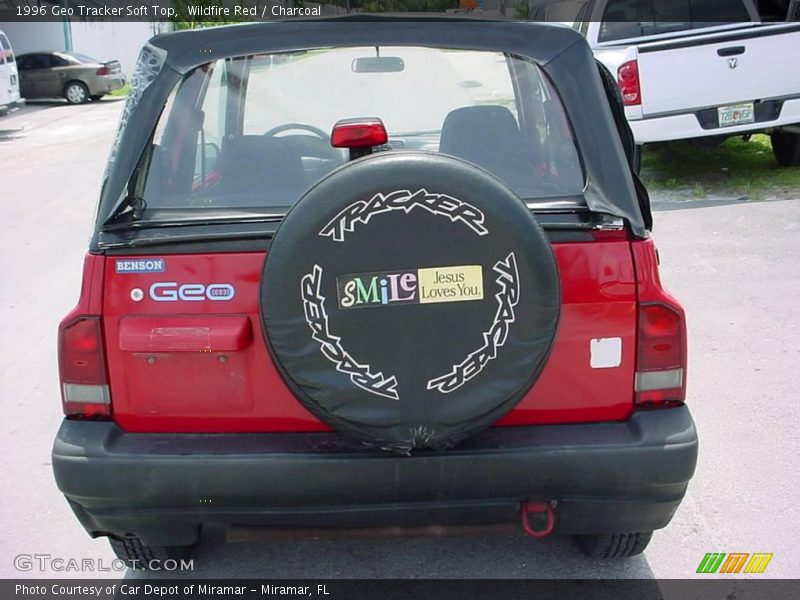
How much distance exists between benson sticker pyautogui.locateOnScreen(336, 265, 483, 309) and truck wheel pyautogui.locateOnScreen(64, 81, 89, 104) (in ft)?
83.1

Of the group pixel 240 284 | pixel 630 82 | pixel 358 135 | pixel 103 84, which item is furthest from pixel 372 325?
pixel 103 84

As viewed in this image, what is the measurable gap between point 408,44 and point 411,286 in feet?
3.13

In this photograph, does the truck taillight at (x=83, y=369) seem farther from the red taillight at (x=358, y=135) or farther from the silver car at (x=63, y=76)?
the silver car at (x=63, y=76)

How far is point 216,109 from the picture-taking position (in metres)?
3.74

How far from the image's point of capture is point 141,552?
328 centimetres

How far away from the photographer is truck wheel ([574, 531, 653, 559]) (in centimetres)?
325

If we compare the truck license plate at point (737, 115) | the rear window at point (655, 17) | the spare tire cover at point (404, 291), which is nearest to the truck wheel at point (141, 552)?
the spare tire cover at point (404, 291)

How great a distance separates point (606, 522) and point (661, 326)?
2.07 ft

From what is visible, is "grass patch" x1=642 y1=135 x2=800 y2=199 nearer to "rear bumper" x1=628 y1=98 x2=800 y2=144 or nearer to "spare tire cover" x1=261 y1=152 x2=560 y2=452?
"rear bumper" x1=628 y1=98 x2=800 y2=144

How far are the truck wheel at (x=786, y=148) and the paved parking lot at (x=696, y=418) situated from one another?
173 cm

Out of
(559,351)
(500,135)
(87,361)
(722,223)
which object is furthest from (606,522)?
(722,223)

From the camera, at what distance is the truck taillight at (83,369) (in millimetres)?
2799

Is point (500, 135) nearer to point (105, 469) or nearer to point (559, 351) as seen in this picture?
point (559, 351)

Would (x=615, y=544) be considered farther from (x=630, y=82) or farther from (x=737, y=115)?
(x=737, y=115)
